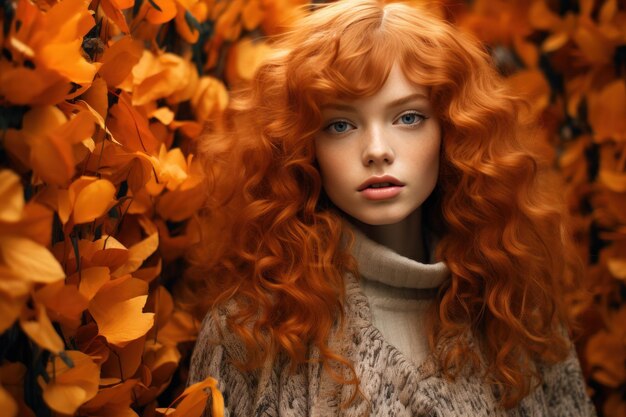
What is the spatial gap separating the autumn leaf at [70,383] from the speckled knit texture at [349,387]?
0.29 m

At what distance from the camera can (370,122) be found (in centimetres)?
118

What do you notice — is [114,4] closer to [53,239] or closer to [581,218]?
[53,239]

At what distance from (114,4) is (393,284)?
616mm

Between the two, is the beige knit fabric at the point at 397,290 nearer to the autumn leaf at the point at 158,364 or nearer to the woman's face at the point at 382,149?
the woman's face at the point at 382,149

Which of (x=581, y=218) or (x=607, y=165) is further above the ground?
(x=607, y=165)

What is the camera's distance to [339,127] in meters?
1.21

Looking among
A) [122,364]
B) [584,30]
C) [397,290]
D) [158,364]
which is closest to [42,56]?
[122,364]

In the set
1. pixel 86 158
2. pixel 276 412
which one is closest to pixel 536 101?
pixel 276 412

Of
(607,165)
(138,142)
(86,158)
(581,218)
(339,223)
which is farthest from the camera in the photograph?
(581,218)

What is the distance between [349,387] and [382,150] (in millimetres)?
372

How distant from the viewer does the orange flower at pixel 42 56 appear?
2.70 feet

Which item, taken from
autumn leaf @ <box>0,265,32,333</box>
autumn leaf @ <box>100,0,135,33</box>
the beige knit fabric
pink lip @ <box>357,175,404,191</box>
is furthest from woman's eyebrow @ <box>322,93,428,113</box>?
autumn leaf @ <box>0,265,32,333</box>

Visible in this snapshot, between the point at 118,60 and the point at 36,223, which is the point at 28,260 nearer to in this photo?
the point at 36,223

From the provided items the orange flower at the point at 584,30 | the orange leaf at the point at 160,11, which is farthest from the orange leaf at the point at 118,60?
the orange flower at the point at 584,30
